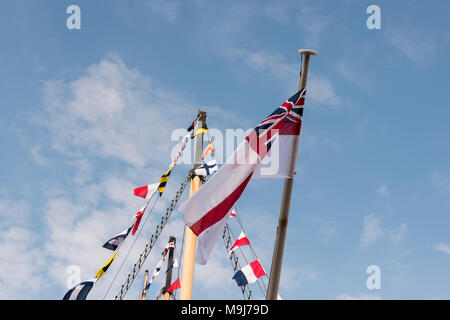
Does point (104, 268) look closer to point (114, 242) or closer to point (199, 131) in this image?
point (114, 242)

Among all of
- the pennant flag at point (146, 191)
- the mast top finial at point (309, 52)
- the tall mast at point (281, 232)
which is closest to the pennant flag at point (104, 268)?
the pennant flag at point (146, 191)

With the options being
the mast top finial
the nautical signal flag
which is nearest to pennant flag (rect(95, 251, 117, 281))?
the nautical signal flag

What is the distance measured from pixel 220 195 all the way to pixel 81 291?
5022mm

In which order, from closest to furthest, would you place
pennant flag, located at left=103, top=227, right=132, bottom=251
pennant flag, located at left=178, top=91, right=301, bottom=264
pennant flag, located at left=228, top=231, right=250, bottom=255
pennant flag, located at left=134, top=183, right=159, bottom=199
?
pennant flag, located at left=178, top=91, right=301, bottom=264
pennant flag, located at left=103, top=227, right=132, bottom=251
pennant flag, located at left=134, top=183, right=159, bottom=199
pennant flag, located at left=228, top=231, right=250, bottom=255

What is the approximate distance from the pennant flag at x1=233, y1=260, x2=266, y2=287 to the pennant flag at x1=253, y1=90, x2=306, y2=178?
773 cm

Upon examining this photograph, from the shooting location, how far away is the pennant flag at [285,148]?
7.32 m

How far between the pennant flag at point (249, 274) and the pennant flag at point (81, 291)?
5377 mm

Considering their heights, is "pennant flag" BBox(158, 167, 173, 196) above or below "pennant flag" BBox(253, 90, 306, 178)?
above

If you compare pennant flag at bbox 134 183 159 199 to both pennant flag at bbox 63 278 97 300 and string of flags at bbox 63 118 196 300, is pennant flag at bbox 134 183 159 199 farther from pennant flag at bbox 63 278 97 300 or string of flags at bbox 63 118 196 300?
pennant flag at bbox 63 278 97 300

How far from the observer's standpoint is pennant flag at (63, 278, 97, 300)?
1017 centimetres

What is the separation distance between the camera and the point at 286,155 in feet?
24.3

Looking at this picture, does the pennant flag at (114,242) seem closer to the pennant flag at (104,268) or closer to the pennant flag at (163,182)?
the pennant flag at (104,268)

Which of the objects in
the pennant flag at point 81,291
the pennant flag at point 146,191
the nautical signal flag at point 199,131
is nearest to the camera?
the pennant flag at point 81,291
